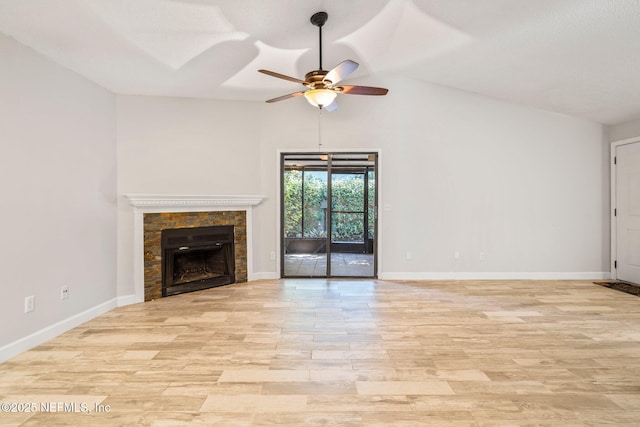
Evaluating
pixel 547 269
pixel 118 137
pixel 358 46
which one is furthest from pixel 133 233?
pixel 547 269

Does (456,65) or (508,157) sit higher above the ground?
(456,65)

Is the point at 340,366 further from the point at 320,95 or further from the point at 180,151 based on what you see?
the point at 180,151

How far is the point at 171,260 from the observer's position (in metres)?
4.26

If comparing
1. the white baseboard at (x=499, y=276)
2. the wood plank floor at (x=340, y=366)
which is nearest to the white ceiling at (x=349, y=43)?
the white baseboard at (x=499, y=276)

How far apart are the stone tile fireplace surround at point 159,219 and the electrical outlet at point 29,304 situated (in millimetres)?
1228

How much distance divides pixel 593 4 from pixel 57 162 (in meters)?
4.98

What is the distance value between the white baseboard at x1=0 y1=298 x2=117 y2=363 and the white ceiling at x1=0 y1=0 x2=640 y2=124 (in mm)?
2458

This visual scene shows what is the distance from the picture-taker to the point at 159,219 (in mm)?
4133

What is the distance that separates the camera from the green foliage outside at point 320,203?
5.30m

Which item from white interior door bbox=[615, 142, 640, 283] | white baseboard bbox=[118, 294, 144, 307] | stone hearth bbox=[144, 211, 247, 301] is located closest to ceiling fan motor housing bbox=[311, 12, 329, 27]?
stone hearth bbox=[144, 211, 247, 301]

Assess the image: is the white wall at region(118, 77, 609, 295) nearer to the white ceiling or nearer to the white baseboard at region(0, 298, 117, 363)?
the white ceiling

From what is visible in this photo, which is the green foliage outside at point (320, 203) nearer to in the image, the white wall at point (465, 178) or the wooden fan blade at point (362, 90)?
the white wall at point (465, 178)

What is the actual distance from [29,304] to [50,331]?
35cm

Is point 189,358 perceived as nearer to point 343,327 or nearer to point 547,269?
point 343,327
